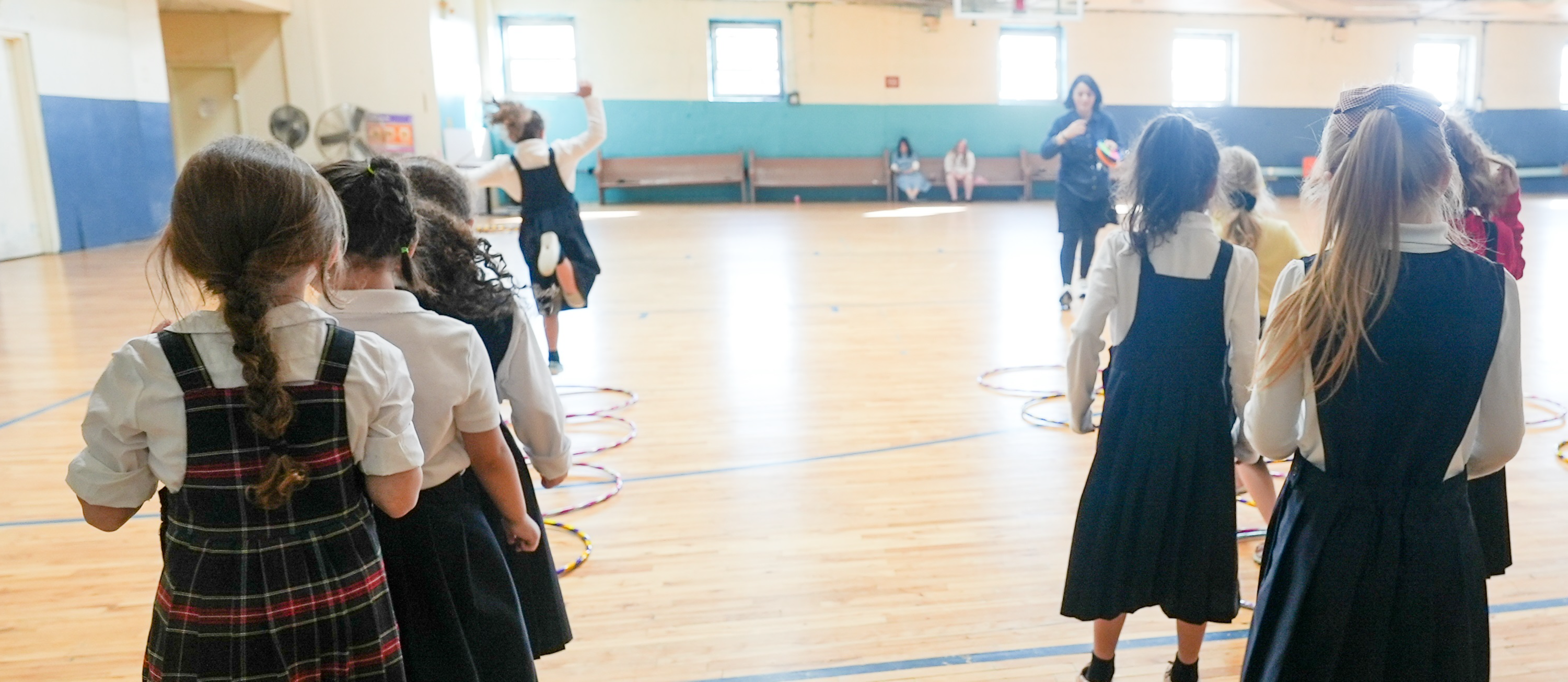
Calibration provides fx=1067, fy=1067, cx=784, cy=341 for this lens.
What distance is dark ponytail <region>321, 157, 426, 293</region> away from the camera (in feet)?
5.43

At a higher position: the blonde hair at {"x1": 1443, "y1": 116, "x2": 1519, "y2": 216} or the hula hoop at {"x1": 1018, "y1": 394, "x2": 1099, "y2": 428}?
the blonde hair at {"x1": 1443, "y1": 116, "x2": 1519, "y2": 216}

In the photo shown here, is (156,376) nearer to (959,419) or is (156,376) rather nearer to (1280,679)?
(1280,679)

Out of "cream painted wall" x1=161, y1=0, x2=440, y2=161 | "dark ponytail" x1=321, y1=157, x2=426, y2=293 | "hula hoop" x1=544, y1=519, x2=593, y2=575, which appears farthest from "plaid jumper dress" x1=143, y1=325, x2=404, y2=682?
"cream painted wall" x1=161, y1=0, x2=440, y2=161

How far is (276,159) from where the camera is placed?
1387 millimetres

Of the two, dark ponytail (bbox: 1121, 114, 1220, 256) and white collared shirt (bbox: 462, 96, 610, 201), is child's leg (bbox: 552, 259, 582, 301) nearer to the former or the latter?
white collared shirt (bbox: 462, 96, 610, 201)

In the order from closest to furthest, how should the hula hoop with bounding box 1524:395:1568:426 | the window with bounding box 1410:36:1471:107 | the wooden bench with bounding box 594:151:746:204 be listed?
1. the hula hoop with bounding box 1524:395:1568:426
2. the wooden bench with bounding box 594:151:746:204
3. the window with bounding box 1410:36:1471:107

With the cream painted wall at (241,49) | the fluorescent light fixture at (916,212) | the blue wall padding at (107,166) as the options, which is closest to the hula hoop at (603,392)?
the blue wall padding at (107,166)

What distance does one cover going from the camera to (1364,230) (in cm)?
154

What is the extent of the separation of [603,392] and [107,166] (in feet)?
34.5

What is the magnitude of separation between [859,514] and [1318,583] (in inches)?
78.7

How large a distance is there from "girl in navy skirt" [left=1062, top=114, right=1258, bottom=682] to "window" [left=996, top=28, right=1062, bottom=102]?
17.6m

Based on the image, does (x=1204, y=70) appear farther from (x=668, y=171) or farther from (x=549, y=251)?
(x=549, y=251)

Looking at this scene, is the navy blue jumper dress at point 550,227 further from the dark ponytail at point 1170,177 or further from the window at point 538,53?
the window at point 538,53

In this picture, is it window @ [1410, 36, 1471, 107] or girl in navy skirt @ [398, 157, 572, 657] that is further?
window @ [1410, 36, 1471, 107]
